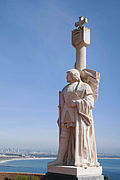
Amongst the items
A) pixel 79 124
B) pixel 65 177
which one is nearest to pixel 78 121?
pixel 79 124

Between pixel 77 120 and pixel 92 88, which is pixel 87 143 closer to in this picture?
pixel 77 120

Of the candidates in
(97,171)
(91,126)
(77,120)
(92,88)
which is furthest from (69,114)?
(97,171)

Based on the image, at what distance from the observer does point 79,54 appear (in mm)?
8430

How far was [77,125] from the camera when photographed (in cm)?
718

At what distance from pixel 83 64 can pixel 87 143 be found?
2.97m

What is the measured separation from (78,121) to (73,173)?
64.8 inches

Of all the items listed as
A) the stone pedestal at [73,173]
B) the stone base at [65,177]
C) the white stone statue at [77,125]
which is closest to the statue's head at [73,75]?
the white stone statue at [77,125]

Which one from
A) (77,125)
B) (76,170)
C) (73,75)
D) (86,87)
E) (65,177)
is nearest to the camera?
(76,170)

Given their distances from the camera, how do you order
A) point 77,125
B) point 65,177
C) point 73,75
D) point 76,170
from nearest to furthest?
point 76,170, point 65,177, point 77,125, point 73,75

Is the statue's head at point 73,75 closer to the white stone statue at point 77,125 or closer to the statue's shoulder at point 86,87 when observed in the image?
the white stone statue at point 77,125

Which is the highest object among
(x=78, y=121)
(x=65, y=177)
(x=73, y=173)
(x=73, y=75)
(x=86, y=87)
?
(x=73, y=75)

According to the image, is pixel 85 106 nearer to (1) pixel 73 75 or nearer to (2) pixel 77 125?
(2) pixel 77 125

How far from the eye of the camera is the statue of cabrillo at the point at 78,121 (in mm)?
7016

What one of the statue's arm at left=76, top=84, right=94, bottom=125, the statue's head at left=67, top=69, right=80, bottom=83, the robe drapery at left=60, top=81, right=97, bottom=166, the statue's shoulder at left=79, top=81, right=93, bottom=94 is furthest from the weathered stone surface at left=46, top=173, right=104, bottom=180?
the statue's head at left=67, top=69, right=80, bottom=83
